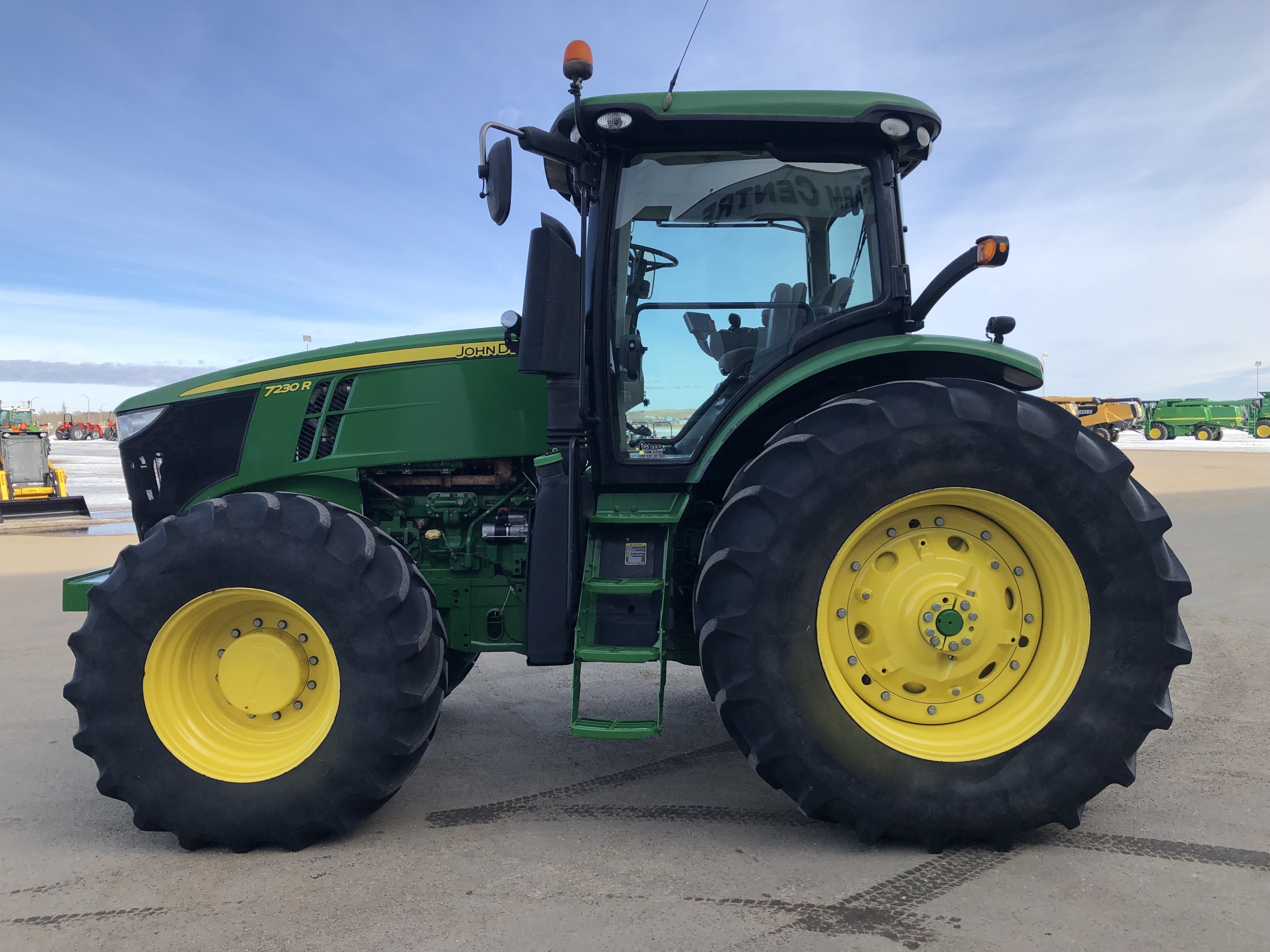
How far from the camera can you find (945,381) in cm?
272

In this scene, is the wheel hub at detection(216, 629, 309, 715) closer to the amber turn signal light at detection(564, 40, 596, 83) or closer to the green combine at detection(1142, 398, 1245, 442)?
the amber turn signal light at detection(564, 40, 596, 83)

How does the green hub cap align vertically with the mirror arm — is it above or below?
below

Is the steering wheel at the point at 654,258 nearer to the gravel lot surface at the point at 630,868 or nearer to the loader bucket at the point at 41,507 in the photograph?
the gravel lot surface at the point at 630,868

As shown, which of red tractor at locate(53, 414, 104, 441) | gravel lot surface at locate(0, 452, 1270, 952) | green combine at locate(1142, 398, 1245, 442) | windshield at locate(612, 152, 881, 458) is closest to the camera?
gravel lot surface at locate(0, 452, 1270, 952)

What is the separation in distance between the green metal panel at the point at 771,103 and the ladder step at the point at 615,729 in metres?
2.15

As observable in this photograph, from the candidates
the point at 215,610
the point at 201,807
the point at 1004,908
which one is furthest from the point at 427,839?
the point at 1004,908

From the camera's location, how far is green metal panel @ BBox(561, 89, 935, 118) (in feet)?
9.63

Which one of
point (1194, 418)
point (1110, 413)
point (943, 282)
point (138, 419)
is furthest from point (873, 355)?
point (1194, 418)

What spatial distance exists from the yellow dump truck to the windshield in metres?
39.7

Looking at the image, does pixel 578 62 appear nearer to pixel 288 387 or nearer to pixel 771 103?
pixel 771 103

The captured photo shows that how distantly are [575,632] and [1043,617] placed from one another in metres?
1.62

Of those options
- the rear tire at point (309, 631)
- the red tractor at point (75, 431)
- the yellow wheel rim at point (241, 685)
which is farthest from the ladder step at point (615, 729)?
the red tractor at point (75, 431)

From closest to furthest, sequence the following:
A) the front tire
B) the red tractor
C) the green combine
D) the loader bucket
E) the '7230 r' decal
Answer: the front tire, the '7230 r' decal, the loader bucket, the green combine, the red tractor

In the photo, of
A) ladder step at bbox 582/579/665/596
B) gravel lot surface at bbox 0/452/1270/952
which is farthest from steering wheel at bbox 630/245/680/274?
gravel lot surface at bbox 0/452/1270/952
